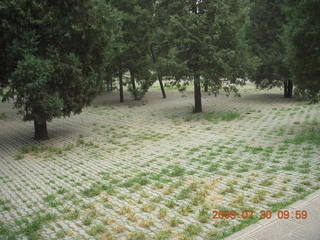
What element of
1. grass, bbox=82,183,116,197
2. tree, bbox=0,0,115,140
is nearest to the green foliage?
tree, bbox=0,0,115,140

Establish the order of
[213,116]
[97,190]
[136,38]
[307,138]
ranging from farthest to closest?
[136,38] → [213,116] → [307,138] → [97,190]

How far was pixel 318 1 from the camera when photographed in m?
10.1

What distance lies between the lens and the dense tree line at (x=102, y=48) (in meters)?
10.4

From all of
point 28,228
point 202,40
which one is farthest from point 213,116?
point 28,228

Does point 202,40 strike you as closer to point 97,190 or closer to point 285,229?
point 97,190

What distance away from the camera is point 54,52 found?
11086 mm

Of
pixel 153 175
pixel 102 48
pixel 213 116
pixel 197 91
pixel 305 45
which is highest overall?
pixel 102 48

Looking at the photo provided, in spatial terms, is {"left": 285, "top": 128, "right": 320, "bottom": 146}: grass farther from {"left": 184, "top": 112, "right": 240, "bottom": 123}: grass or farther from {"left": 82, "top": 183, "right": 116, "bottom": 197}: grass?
{"left": 82, "top": 183, "right": 116, "bottom": 197}: grass

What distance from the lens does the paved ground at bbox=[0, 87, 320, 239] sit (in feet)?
17.9

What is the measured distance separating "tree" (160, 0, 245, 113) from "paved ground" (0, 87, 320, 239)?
2.49 meters

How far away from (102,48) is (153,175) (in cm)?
644

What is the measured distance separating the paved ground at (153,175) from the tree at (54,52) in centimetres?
188
